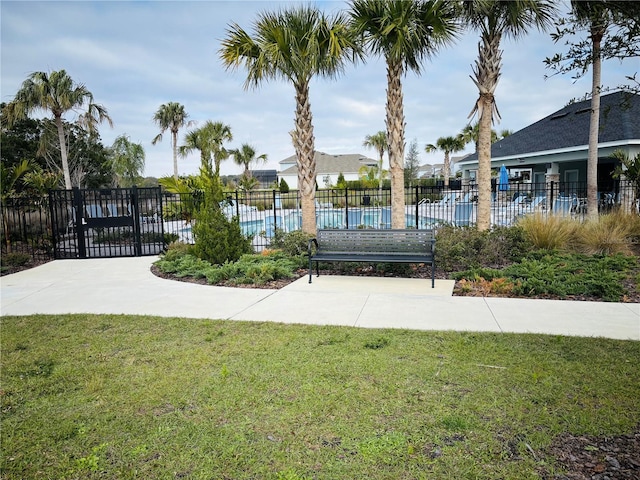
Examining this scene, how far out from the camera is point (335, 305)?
6781 mm

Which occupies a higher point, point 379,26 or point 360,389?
point 379,26

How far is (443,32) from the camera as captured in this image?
1076cm

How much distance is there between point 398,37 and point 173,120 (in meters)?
36.2

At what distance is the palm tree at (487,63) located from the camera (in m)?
10.5

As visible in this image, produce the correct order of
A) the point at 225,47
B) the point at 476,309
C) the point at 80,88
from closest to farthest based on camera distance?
the point at 476,309
the point at 225,47
the point at 80,88

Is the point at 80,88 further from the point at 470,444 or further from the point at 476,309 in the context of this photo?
the point at 470,444

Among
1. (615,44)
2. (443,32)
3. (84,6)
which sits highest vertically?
(84,6)

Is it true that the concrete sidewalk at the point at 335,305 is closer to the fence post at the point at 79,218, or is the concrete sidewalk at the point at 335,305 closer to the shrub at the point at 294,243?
the shrub at the point at 294,243

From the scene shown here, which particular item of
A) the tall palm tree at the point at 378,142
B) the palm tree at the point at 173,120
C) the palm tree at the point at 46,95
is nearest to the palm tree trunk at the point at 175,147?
the palm tree at the point at 173,120

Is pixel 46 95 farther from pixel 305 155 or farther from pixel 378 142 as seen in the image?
pixel 378 142

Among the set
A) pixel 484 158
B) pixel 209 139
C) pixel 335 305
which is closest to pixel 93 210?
pixel 335 305

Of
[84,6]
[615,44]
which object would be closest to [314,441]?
[615,44]

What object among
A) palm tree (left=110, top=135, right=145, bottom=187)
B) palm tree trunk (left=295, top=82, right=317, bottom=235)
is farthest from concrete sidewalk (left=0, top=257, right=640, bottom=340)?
palm tree (left=110, top=135, right=145, bottom=187)

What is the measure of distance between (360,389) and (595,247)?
8.65m
